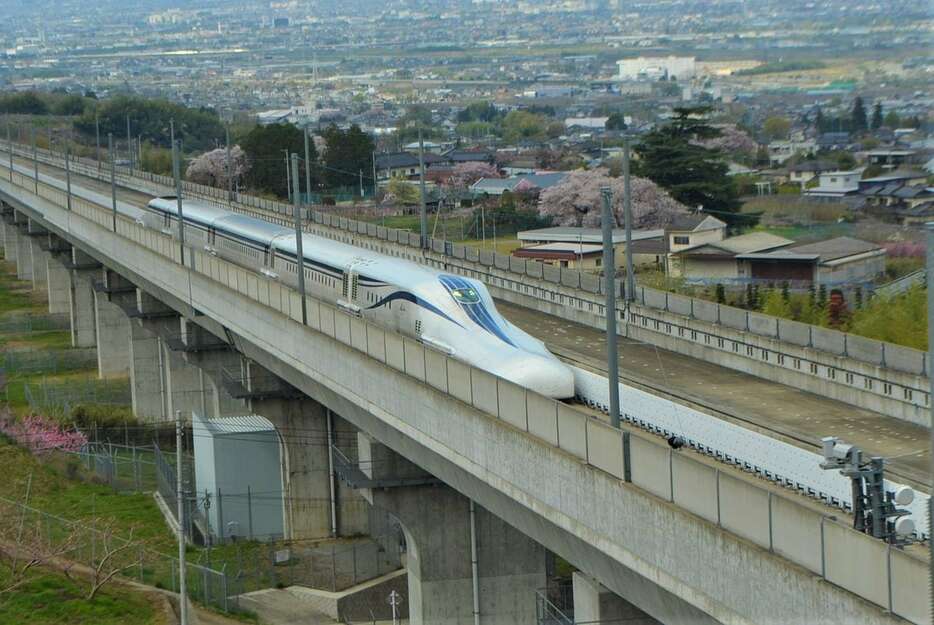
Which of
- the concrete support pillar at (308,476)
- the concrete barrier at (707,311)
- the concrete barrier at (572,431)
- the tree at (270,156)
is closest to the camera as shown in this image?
the concrete barrier at (572,431)

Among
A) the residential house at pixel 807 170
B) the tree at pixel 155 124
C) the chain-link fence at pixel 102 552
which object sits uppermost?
the tree at pixel 155 124

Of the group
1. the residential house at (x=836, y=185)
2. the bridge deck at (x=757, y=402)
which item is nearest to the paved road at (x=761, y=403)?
the bridge deck at (x=757, y=402)

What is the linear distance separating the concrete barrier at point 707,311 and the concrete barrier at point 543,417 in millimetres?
12699

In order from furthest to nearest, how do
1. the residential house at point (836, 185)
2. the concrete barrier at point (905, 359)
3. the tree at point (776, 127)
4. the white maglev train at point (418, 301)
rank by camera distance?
→ the tree at point (776, 127), the residential house at point (836, 185), the concrete barrier at point (905, 359), the white maglev train at point (418, 301)

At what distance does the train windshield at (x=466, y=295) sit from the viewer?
3356 centimetres

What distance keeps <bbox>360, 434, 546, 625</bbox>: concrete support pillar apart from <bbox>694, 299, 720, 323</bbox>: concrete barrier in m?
6.35

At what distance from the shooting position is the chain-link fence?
124 ft

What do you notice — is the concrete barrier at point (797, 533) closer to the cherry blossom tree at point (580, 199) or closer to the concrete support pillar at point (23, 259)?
the cherry blossom tree at point (580, 199)

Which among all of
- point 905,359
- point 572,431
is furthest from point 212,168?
point 572,431

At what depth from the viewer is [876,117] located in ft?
201

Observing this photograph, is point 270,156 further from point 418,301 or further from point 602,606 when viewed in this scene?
point 602,606

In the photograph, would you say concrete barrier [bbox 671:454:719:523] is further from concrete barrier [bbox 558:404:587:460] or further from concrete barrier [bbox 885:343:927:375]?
concrete barrier [bbox 885:343:927:375]

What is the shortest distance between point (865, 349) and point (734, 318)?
16.8 feet

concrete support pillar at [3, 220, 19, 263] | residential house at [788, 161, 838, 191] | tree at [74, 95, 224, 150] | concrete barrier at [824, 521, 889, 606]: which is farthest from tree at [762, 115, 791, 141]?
tree at [74, 95, 224, 150]
